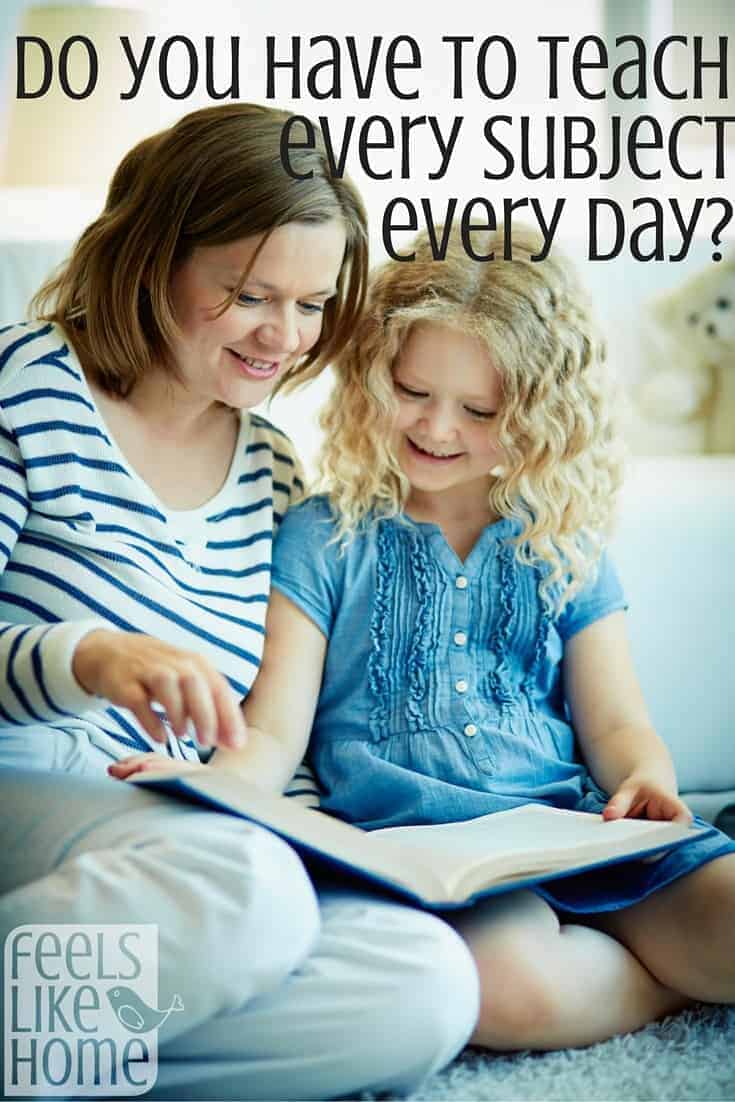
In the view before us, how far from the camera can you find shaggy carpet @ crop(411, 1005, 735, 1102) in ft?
2.94

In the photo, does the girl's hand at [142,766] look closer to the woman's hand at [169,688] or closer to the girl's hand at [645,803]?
the woman's hand at [169,688]

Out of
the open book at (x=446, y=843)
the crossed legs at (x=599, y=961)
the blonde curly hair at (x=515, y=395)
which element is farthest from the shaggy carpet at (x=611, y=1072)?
the blonde curly hair at (x=515, y=395)

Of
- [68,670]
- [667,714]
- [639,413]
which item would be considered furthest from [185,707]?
[639,413]

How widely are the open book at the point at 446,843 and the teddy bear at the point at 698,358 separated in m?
0.91

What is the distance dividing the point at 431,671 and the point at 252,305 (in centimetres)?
36

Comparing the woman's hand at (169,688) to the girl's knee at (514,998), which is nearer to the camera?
the woman's hand at (169,688)

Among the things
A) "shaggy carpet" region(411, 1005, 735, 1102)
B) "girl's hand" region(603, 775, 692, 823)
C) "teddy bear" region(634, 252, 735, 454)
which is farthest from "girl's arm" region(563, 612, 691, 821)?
"teddy bear" region(634, 252, 735, 454)

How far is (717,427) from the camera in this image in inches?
72.5

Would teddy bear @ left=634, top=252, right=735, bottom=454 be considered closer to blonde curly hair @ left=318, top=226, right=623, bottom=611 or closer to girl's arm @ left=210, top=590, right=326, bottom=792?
blonde curly hair @ left=318, top=226, right=623, bottom=611

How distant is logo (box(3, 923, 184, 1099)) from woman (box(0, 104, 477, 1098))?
0.05ft

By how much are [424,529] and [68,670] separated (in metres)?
0.44

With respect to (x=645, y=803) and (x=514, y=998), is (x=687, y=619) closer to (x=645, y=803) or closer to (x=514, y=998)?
(x=645, y=803)

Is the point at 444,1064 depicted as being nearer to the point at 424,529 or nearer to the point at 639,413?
the point at 424,529

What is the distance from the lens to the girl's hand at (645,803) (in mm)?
1086
